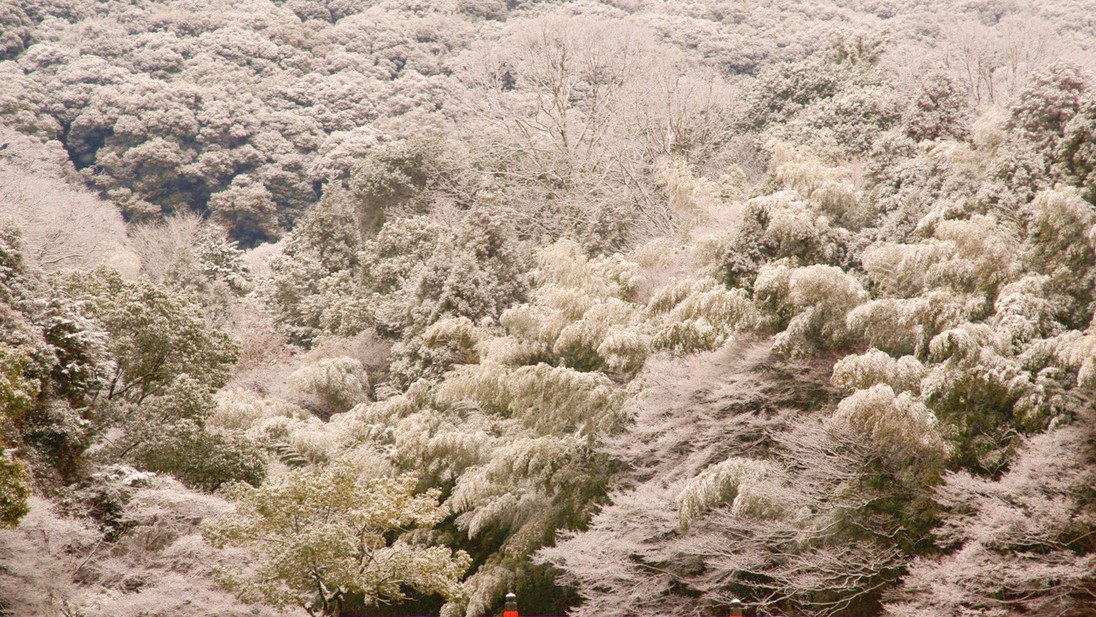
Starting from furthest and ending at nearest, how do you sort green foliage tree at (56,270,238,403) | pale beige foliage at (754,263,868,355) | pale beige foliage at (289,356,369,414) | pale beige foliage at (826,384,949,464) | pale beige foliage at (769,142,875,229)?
pale beige foliage at (289,356,369,414) < pale beige foliage at (769,142,875,229) < green foliage tree at (56,270,238,403) < pale beige foliage at (754,263,868,355) < pale beige foliage at (826,384,949,464)

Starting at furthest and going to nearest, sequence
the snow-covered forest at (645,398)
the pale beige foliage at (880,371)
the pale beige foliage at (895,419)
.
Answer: the pale beige foliage at (880,371)
the snow-covered forest at (645,398)
the pale beige foliage at (895,419)

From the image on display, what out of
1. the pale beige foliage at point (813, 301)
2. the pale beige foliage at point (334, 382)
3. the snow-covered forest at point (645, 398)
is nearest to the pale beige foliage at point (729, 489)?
the snow-covered forest at point (645, 398)

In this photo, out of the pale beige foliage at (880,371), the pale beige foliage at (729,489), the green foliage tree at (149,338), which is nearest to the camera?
the pale beige foliage at (880,371)

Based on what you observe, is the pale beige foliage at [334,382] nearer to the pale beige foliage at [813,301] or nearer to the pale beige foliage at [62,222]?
the pale beige foliage at [62,222]

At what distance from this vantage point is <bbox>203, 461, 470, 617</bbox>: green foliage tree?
13.0 meters

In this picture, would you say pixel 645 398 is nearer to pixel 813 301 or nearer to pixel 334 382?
pixel 813 301

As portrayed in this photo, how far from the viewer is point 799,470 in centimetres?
1357

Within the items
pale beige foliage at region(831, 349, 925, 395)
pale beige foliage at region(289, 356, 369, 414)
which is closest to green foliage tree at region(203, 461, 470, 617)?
pale beige foliage at region(831, 349, 925, 395)

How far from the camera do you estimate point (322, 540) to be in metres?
12.9

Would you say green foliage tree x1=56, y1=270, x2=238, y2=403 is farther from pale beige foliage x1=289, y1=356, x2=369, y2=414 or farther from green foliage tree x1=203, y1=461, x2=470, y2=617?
green foliage tree x1=203, y1=461, x2=470, y2=617

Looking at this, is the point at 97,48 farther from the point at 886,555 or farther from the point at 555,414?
the point at 886,555

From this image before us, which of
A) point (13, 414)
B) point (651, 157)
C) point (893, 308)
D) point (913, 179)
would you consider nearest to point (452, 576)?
point (13, 414)

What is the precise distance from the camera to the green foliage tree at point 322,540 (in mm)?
13047

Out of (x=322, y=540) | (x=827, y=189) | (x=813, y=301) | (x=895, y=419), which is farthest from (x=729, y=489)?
(x=827, y=189)
